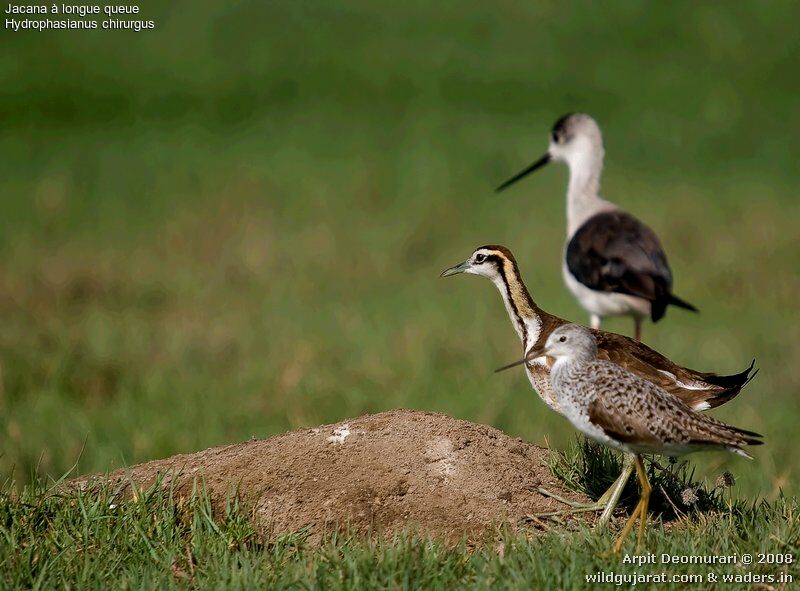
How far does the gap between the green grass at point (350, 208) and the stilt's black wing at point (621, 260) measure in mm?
1130

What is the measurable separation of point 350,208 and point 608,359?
11.0 meters

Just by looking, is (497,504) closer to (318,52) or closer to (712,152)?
(712,152)

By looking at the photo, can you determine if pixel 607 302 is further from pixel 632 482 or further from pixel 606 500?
pixel 606 500

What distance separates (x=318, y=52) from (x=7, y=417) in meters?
15.0

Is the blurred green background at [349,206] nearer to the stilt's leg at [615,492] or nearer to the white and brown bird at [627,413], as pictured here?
the stilt's leg at [615,492]

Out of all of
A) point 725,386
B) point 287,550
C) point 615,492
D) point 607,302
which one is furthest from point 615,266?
point 287,550

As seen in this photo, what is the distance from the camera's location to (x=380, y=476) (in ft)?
17.0

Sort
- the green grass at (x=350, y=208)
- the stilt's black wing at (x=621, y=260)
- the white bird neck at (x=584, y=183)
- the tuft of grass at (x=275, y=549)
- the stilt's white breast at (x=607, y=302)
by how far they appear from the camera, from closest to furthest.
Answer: the tuft of grass at (x=275, y=549)
the stilt's black wing at (x=621, y=260)
the stilt's white breast at (x=607, y=302)
the green grass at (x=350, y=208)
the white bird neck at (x=584, y=183)

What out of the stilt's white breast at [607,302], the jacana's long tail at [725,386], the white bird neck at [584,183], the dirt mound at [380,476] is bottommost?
the dirt mound at [380,476]

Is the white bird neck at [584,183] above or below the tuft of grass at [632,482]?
above

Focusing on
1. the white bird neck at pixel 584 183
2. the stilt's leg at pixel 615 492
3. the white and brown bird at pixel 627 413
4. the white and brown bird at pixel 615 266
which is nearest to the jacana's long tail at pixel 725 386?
the white and brown bird at pixel 627 413

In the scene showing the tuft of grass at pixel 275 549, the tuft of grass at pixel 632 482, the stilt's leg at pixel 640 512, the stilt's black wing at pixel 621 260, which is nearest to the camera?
the tuft of grass at pixel 275 549

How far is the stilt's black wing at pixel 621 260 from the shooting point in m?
8.29

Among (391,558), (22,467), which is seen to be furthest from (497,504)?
(22,467)
